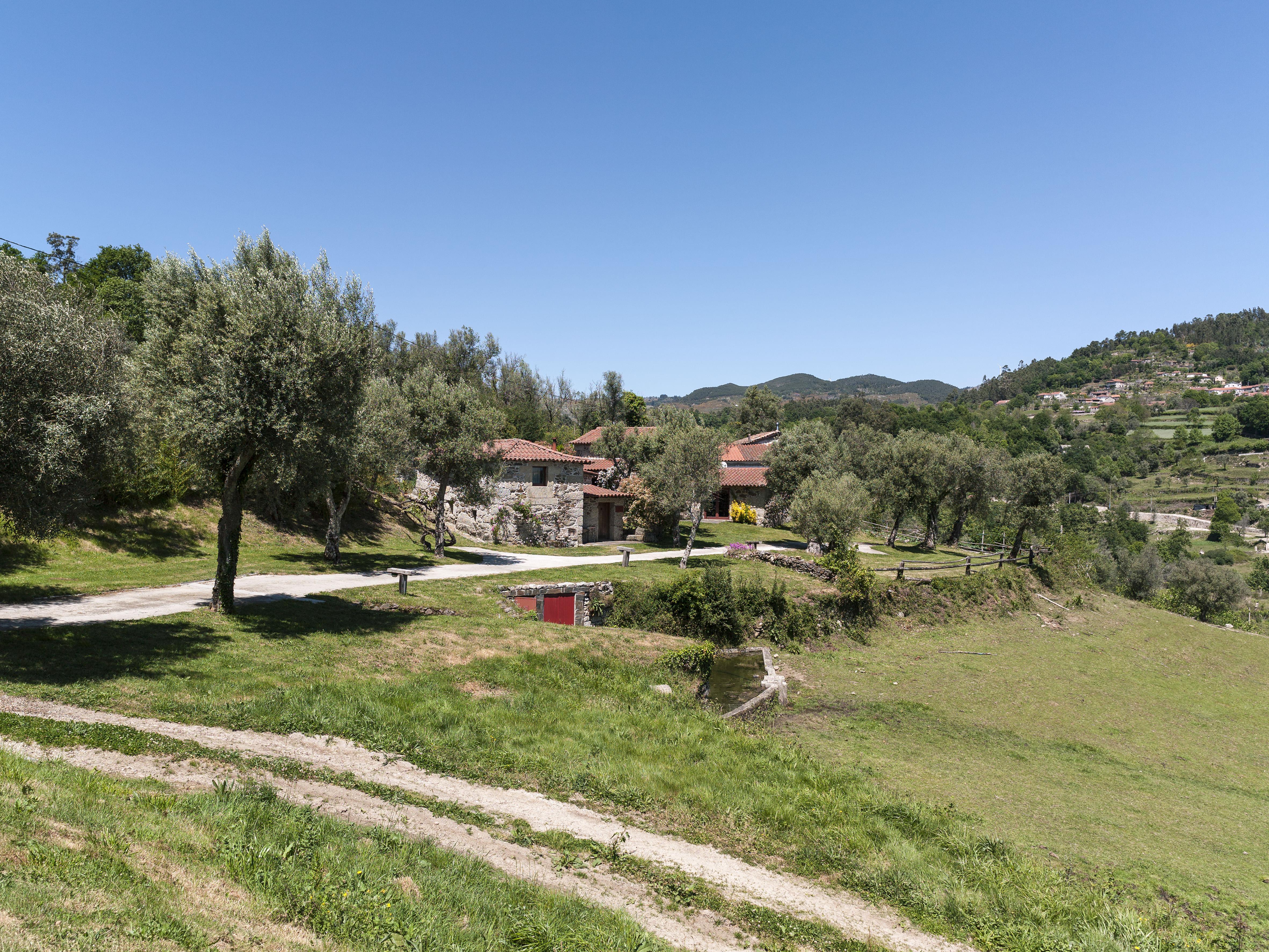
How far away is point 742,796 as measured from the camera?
10.9 m

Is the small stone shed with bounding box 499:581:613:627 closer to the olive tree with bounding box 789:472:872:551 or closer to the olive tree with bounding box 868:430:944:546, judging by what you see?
the olive tree with bounding box 789:472:872:551

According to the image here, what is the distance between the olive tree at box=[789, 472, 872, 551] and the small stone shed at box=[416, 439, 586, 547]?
13944mm

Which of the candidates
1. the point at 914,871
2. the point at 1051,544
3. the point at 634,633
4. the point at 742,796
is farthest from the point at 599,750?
the point at 1051,544

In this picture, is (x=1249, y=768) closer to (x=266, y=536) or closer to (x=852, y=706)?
(x=852, y=706)

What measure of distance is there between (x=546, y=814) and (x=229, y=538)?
508 inches

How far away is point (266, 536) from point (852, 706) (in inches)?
1112

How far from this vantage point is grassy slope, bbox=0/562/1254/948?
9727 mm

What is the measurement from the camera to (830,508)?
35.2 m

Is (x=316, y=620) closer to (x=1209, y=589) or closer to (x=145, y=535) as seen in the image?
(x=145, y=535)

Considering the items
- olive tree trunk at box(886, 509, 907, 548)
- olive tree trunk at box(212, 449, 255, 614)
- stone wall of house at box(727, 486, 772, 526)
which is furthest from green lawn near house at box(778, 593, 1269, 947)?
stone wall of house at box(727, 486, 772, 526)

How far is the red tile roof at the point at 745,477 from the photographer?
2234 inches

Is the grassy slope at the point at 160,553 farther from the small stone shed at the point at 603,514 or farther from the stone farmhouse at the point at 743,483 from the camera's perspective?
the stone farmhouse at the point at 743,483

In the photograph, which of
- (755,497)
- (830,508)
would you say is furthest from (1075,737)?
(755,497)

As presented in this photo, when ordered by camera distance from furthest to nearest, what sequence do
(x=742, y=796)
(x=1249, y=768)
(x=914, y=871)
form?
(x=1249, y=768), (x=742, y=796), (x=914, y=871)
